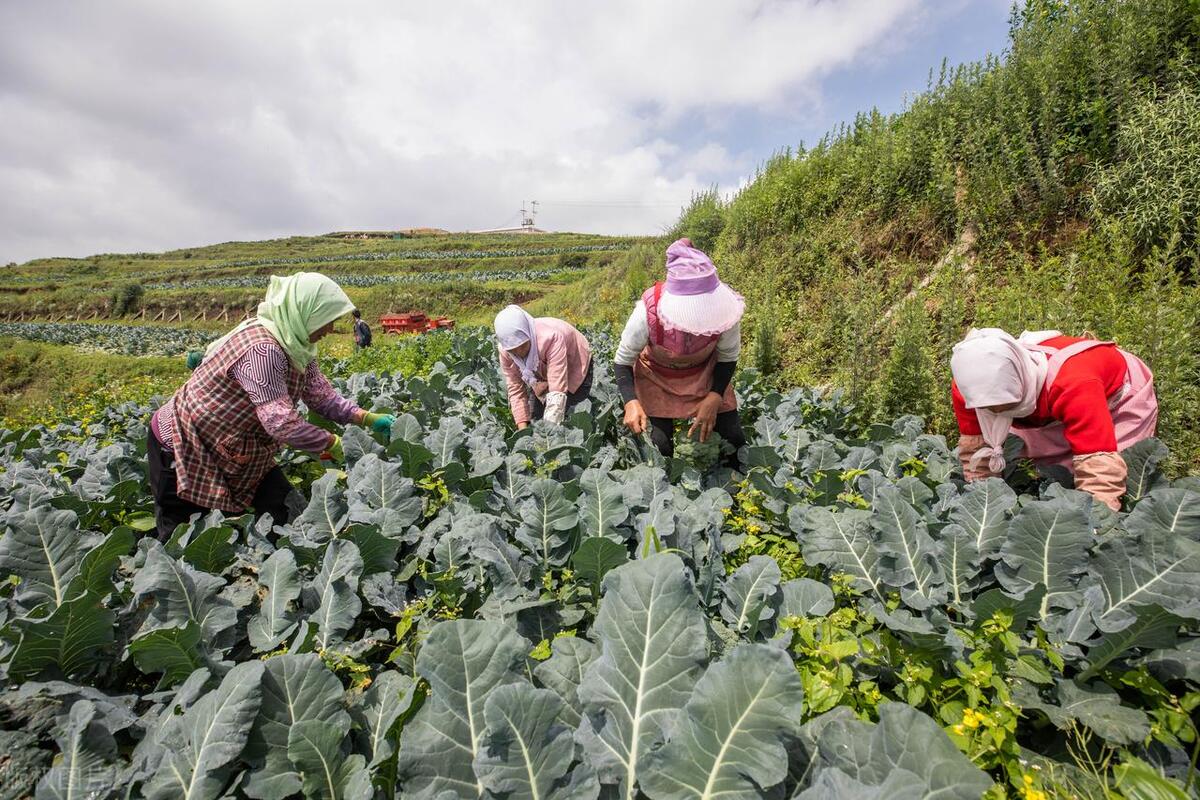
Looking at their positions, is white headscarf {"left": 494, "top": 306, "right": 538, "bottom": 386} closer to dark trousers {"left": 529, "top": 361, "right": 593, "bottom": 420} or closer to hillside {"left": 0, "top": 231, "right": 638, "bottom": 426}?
dark trousers {"left": 529, "top": 361, "right": 593, "bottom": 420}

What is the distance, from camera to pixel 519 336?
3.87m

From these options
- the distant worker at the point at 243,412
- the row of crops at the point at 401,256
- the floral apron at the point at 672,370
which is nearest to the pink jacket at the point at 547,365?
the floral apron at the point at 672,370

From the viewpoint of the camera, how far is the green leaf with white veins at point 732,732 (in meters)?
1.10

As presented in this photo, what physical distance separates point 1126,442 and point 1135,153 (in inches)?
131

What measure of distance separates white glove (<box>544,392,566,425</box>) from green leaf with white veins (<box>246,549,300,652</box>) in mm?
2083

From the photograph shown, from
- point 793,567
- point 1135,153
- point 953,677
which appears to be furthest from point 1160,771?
point 1135,153

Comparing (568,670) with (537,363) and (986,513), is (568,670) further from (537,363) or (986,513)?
(537,363)

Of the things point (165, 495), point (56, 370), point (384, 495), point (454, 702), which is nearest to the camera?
point (454, 702)

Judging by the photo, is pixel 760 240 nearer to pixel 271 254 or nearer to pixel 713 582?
pixel 713 582

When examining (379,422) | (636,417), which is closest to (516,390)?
(379,422)

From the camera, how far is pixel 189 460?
115 inches

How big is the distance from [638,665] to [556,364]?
287cm

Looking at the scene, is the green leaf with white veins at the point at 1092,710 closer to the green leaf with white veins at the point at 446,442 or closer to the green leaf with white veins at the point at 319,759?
the green leaf with white veins at the point at 319,759

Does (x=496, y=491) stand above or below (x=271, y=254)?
below
